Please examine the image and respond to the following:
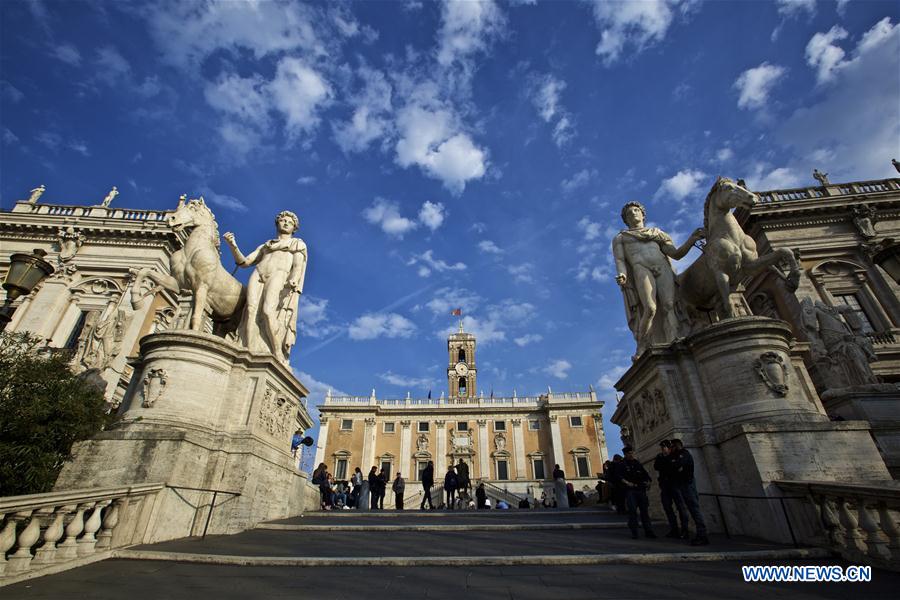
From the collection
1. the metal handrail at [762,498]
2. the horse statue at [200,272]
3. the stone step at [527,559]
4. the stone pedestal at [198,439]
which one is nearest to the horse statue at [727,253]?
the metal handrail at [762,498]

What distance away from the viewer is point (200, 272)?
7.44 m

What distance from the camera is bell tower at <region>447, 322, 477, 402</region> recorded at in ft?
178

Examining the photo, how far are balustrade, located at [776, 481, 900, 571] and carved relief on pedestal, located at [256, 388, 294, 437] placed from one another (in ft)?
25.8

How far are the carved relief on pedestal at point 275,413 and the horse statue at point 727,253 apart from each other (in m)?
8.28

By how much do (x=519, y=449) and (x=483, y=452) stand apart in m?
3.73

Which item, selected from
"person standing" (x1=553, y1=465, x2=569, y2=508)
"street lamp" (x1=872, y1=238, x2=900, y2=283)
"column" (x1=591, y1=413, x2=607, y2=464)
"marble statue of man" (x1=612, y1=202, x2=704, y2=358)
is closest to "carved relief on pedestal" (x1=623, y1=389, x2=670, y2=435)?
"marble statue of man" (x1=612, y1=202, x2=704, y2=358)

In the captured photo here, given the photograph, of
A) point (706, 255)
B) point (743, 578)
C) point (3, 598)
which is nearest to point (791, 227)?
point (706, 255)

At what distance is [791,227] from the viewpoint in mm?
18859

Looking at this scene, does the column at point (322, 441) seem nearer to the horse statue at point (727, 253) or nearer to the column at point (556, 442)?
the column at point (556, 442)

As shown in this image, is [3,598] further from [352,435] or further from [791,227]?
[352,435]

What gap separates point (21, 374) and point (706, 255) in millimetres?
11110

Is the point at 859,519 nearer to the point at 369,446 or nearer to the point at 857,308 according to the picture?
the point at 857,308

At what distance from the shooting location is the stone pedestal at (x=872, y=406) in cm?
966

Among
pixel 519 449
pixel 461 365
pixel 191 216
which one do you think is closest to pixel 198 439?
pixel 191 216
